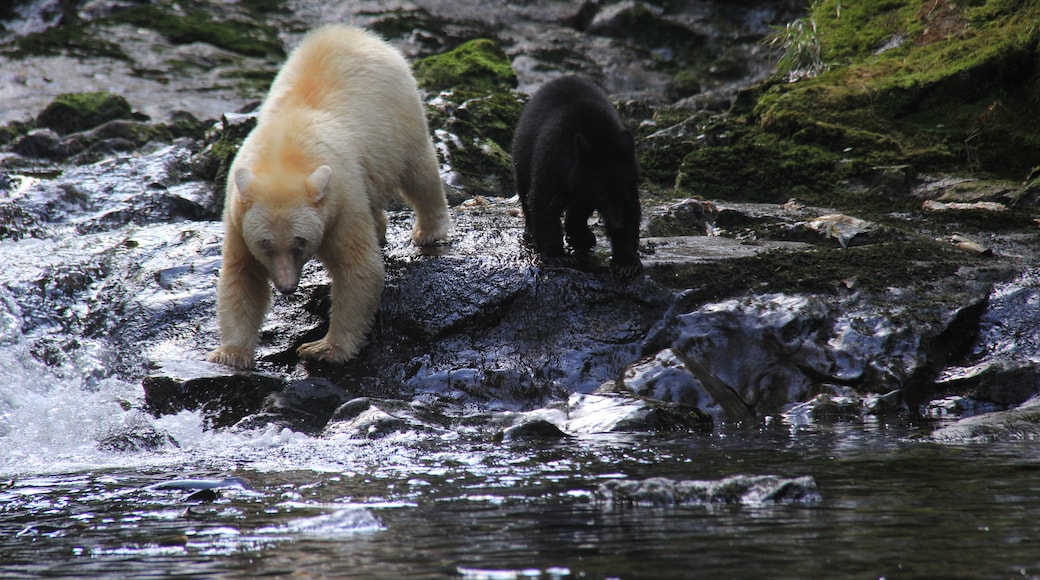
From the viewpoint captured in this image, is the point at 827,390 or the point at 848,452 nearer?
the point at 848,452

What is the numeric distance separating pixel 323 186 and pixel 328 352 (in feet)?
3.90

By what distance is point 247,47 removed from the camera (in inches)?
885

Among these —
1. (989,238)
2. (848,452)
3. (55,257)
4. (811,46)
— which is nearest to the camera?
(848,452)

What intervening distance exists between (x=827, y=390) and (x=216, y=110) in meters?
14.6

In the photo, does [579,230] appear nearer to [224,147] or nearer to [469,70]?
[224,147]

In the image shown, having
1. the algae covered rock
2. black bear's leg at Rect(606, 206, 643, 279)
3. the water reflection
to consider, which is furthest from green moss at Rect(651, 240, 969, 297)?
the algae covered rock

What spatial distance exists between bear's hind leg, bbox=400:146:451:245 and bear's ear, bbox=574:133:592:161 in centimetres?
190

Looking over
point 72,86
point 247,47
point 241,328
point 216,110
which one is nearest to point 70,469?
point 241,328

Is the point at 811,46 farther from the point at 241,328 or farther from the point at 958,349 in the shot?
the point at 241,328

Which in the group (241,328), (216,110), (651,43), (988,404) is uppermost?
(651,43)

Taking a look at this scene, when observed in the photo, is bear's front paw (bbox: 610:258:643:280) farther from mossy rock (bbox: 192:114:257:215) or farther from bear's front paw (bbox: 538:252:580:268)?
mossy rock (bbox: 192:114:257:215)

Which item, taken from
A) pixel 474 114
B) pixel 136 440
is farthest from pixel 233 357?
pixel 474 114

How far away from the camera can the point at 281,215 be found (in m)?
6.37

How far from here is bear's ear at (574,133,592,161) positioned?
6.46 metres
